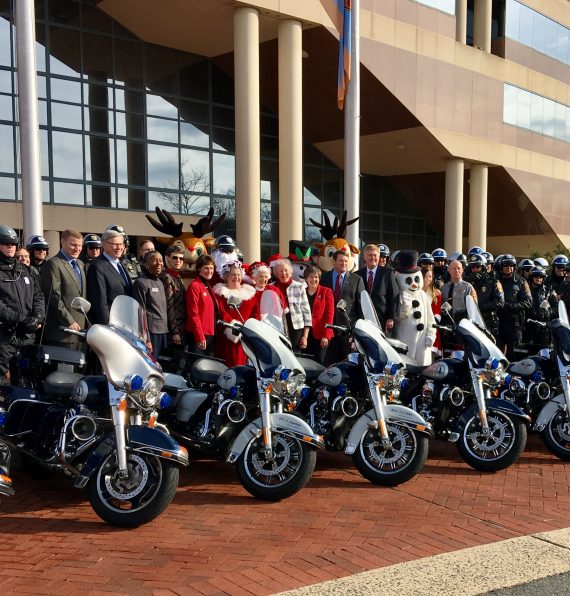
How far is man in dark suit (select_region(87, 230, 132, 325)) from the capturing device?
6582mm

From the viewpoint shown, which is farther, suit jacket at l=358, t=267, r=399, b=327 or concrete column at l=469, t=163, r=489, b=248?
concrete column at l=469, t=163, r=489, b=248

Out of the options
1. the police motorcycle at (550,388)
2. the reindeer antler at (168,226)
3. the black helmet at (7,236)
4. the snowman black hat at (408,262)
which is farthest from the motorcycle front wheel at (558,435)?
the reindeer antler at (168,226)

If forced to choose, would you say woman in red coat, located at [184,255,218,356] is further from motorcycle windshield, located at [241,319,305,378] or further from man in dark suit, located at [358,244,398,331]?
man in dark suit, located at [358,244,398,331]

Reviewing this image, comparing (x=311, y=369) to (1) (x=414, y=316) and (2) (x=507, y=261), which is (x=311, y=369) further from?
(2) (x=507, y=261)

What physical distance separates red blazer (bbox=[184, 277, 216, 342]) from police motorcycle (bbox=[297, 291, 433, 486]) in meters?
1.56

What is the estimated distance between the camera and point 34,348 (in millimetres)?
5383

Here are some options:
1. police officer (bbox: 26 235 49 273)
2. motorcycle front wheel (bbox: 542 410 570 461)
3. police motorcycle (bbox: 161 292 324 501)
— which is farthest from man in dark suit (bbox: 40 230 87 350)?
motorcycle front wheel (bbox: 542 410 570 461)

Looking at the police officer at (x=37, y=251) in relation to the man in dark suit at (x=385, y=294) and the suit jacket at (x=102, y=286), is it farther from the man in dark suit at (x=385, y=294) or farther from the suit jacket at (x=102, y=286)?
the man in dark suit at (x=385, y=294)

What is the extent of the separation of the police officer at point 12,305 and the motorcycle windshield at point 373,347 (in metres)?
2.97

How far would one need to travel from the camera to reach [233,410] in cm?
534

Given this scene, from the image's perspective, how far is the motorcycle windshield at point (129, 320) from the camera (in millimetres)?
4547

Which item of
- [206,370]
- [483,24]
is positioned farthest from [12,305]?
[483,24]

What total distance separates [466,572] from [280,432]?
1604 mm

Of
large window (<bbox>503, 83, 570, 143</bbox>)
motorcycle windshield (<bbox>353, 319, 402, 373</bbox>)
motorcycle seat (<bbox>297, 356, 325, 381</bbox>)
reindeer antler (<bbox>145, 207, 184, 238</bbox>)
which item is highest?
large window (<bbox>503, 83, 570, 143</bbox>)
